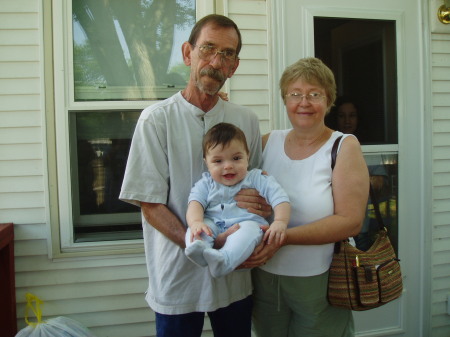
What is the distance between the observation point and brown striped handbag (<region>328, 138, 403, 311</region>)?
165 centimetres

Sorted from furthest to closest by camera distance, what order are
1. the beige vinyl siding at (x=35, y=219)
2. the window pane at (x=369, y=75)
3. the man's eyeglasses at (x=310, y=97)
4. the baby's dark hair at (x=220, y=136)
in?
1. the window pane at (x=369, y=75)
2. the beige vinyl siding at (x=35, y=219)
3. the man's eyeglasses at (x=310, y=97)
4. the baby's dark hair at (x=220, y=136)

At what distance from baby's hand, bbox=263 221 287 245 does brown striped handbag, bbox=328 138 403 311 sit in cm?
32

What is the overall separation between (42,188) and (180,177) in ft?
4.02

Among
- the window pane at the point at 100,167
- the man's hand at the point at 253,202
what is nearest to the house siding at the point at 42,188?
the window pane at the point at 100,167

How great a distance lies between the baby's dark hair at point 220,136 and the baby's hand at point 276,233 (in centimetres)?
35

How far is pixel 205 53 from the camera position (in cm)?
167

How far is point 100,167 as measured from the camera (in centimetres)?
262

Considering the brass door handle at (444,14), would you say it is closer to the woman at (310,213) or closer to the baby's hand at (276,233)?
the woman at (310,213)

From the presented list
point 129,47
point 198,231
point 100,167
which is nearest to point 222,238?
point 198,231

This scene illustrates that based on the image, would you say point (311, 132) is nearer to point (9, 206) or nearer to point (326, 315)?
point (326, 315)

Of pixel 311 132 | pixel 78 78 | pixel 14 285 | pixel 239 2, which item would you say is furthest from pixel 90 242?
pixel 239 2

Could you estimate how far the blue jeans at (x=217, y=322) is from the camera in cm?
171

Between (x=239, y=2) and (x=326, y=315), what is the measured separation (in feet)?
6.38

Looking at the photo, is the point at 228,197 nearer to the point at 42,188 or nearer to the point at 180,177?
the point at 180,177
